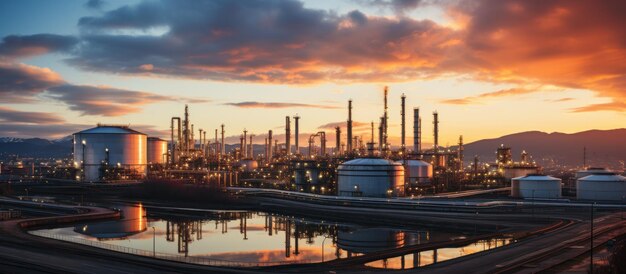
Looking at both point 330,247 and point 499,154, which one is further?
point 499,154

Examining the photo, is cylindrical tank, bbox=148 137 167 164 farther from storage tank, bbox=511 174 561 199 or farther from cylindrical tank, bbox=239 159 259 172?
storage tank, bbox=511 174 561 199

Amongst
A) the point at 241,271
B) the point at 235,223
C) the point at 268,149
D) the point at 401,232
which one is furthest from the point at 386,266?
the point at 268,149

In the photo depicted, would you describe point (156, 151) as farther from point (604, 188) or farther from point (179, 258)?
point (179, 258)

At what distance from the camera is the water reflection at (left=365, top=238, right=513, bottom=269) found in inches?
1775

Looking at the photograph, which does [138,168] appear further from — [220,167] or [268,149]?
[268,149]

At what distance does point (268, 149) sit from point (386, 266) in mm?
145173

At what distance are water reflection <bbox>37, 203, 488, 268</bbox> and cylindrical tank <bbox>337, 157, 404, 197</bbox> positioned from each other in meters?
18.5

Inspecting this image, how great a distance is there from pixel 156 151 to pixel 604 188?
118m

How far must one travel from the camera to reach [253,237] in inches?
2539

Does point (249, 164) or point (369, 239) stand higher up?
point (249, 164)

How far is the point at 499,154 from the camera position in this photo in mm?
141875

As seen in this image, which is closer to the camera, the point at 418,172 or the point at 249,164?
the point at 418,172

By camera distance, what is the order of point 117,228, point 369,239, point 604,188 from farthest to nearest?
point 604,188 → point 117,228 → point 369,239

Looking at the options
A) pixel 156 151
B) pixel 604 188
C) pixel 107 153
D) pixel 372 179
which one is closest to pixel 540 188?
pixel 604 188
